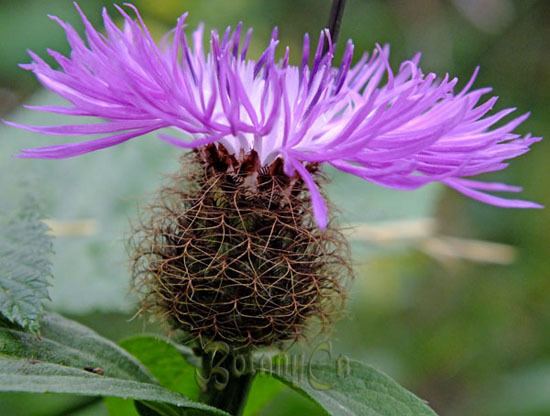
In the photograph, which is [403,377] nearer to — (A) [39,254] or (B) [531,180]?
(B) [531,180]

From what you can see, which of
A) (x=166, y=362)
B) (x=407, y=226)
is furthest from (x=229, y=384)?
(x=407, y=226)

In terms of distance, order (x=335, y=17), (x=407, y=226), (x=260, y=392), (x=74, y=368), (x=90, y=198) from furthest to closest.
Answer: (x=407, y=226)
(x=90, y=198)
(x=260, y=392)
(x=335, y=17)
(x=74, y=368)

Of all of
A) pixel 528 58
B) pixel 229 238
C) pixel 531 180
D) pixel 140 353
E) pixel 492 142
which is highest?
pixel 528 58

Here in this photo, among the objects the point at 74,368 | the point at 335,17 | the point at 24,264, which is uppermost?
the point at 335,17

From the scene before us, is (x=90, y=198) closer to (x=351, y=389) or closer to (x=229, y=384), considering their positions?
(x=229, y=384)

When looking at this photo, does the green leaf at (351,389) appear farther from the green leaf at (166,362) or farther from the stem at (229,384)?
the green leaf at (166,362)

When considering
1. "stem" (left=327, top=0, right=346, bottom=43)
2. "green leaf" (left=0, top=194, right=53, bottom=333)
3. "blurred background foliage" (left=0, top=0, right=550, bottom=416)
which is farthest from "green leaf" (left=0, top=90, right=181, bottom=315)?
"stem" (left=327, top=0, right=346, bottom=43)

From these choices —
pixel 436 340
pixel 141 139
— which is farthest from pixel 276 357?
pixel 436 340

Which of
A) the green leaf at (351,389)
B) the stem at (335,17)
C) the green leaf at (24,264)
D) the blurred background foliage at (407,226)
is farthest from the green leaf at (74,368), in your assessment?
the stem at (335,17)
